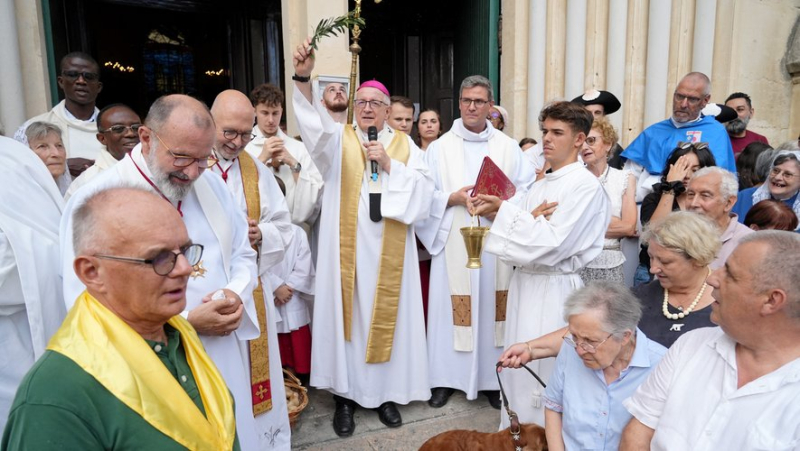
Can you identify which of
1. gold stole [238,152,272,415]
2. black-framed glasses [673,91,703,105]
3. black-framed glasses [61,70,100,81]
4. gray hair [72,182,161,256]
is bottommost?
gold stole [238,152,272,415]

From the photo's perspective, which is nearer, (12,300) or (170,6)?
(12,300)

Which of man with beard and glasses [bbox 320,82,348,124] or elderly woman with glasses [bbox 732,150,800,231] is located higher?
man with beard and glasses [bbox 320,82,348,124]

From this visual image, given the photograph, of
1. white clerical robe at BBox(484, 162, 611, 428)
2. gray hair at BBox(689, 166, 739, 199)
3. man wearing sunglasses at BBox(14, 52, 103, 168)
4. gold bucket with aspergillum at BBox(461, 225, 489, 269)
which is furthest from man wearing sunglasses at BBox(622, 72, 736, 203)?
man wearing sunglasses at BBox(14, 52, 103, 168)

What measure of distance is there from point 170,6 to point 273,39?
74.3 inches

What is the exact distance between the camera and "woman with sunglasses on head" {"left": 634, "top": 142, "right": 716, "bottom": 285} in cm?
363

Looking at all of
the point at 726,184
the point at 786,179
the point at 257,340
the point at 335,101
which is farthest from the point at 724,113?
the point at 257,340

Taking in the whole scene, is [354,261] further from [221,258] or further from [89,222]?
[89,222]

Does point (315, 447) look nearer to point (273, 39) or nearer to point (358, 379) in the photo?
point (358, 379)

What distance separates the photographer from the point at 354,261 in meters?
3.57

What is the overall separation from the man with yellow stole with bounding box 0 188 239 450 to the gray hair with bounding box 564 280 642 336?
145 cm

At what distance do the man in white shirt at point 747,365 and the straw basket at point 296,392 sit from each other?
2.28 metres

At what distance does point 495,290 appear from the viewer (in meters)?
3.91

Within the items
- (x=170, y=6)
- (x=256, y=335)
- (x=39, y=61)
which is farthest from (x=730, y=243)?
(x=170, y=6)

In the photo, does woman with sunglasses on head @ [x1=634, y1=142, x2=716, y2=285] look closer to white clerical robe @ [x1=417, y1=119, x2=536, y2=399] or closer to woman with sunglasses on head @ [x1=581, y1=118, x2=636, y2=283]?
woman with sunglasses on head @ [x1=581, y1=118, x2=636, y2=283]
